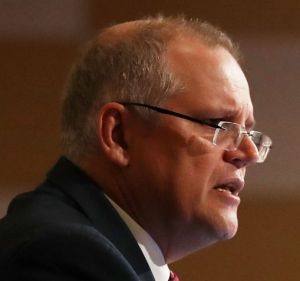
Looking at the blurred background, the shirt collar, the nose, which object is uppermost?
the nose

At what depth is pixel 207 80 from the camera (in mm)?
1140

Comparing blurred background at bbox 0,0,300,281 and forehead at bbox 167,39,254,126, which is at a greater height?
forehead at bbox 167,39,254,126

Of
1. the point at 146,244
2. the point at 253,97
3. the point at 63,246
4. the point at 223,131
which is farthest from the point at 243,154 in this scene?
the point at 253,97

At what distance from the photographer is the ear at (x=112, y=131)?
44.0 inches

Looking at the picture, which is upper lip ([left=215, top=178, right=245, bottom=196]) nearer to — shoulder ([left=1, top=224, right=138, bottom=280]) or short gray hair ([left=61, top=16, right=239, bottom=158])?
short gray hair ([left=61, top=16, right=239, bottom=158])

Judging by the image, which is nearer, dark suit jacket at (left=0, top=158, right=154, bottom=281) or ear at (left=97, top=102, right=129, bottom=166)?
dark suit jacket at (left=0, top=158, right=154, bottom=281)

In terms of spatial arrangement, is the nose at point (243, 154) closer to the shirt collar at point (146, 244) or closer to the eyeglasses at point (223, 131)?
the eyeglasses at point (223, 131)

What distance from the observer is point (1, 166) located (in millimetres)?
2084

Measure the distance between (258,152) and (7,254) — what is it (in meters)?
0.45

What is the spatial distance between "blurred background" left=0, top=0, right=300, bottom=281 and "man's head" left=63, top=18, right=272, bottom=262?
96cm

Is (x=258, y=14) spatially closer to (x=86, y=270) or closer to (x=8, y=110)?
(x=8, y=110)

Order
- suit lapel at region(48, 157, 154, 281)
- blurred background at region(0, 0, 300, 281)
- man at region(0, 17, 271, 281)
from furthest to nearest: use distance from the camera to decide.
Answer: blurred background at region(0, 0, 300, 281) → man at region(0, 17, 271, 281) → suit lapel at region(48, 157, 154, 281)

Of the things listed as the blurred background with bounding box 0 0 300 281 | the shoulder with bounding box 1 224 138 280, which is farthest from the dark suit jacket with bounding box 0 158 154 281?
the blurred background with bounding box 0 0 300 281

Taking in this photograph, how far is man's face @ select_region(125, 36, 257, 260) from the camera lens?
112 centimetres
